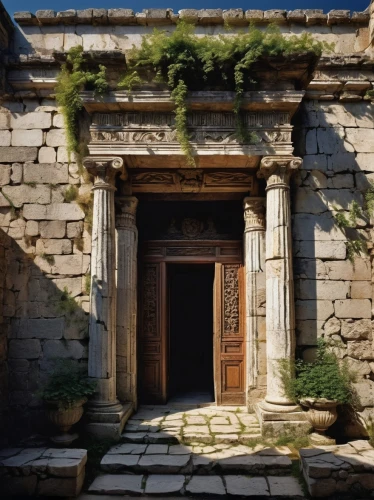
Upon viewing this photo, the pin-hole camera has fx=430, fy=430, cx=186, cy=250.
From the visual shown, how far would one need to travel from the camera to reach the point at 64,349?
611 centimetres

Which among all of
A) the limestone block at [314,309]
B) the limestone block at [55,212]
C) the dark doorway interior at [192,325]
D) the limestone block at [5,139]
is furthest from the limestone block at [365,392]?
the limestone block at [5,139]

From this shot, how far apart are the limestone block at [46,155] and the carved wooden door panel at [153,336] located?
2.27 meters

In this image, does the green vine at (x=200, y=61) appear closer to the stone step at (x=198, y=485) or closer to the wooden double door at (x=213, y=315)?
the wooden double door at (x=213, y=315)

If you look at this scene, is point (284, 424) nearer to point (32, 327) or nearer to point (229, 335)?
point (229, 335)

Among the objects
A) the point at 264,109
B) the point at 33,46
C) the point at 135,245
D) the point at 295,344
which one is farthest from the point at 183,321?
the point at 33,46

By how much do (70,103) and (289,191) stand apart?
11.1 feet

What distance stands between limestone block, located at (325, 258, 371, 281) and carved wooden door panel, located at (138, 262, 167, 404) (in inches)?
107

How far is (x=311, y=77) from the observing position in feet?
19.8

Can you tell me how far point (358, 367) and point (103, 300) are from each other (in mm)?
3664

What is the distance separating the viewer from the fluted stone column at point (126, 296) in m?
6.36

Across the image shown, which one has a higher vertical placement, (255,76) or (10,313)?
(255,76)

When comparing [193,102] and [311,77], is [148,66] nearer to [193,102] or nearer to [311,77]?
[193,102]

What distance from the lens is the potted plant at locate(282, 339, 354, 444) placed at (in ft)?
17.8

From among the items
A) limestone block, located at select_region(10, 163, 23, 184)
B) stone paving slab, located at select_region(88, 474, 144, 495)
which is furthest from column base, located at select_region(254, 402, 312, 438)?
limestone block, located at select_region(10, 163, 23, 184)
